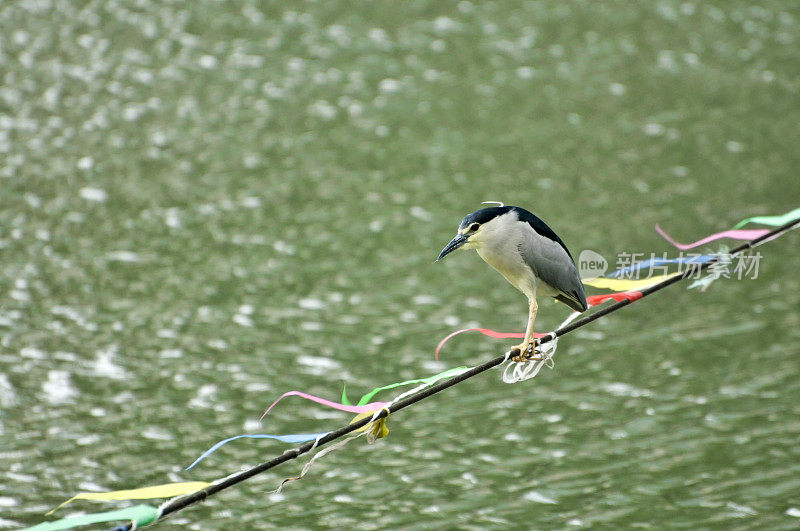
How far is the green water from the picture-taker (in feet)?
30.1

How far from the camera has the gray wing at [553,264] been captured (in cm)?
487

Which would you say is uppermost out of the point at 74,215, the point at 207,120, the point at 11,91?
the point at 11,91

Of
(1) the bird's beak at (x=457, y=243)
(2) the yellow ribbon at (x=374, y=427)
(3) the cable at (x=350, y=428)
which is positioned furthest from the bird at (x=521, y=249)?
(2) the yellow ribbon at (x=374, y=427)

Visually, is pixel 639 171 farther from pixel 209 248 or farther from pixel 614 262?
pixel 209 248

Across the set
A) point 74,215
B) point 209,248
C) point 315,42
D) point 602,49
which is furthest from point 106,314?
point 602,49

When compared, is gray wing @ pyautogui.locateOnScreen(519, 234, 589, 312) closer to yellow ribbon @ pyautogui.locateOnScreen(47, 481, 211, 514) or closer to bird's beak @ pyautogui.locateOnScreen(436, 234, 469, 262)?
bird's beak @ pyautogui.locateOnScreen(436, 234, 469, 262)

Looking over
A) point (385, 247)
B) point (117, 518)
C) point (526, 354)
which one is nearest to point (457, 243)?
point (526, 354)

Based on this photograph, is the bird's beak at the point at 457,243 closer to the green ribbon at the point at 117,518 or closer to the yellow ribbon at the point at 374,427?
the yellow ribbon at the point at 374,427

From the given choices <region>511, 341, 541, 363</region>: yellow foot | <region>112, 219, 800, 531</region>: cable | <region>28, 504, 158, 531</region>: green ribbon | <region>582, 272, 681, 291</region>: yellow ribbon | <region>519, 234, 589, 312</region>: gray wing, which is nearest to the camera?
<region>28, 504, 158, 531</region>: green ribbon

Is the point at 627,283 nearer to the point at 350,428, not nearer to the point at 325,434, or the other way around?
the point at 350,428

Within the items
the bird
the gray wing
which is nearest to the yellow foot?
the bird

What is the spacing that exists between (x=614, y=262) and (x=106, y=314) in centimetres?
640

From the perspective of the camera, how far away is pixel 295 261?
1374 centimetres

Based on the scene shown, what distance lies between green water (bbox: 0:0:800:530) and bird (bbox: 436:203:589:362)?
3.83 metres
